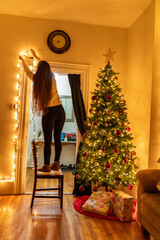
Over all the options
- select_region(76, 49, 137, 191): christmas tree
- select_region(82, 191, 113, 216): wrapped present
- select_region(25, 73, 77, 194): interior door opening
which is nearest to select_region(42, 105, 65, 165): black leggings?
select_region(76, 49, 137, 191): christmas tree

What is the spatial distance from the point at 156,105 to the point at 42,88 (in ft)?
A: 5.52

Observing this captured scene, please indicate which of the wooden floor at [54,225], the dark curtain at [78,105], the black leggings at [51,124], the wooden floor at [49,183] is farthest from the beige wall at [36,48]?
the black leggings at [51,124]

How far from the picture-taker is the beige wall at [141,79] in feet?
11.4

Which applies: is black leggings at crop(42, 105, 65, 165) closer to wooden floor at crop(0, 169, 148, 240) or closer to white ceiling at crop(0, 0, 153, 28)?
wooden floor at crop(0, 169, 148, 240)

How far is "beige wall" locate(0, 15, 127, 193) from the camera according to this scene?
13.1 feet

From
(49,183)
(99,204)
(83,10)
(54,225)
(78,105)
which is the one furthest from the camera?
(49,183)

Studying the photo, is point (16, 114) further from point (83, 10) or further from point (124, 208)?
point (124, 208)

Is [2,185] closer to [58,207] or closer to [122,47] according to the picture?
[58,207]

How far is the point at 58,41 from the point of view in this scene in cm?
414

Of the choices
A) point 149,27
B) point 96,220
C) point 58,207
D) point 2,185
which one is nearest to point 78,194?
point 58,207

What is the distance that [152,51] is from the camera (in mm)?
3406

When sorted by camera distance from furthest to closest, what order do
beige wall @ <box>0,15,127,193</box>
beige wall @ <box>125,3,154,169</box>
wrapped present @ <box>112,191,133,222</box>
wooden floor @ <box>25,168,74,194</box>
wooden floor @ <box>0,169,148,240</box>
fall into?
wooden floor @ <box>25,168,74,194</box> < beige wall @ <box>0,15,127,193</box> < beige wall @ <box>125,3,154,169</box> < wrapped present @ <box>112,191,133,222</box> < wooden floor @ <box>0,169,148,240</box>

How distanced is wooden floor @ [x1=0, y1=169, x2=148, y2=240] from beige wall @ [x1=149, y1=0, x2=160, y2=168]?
0.99 metres

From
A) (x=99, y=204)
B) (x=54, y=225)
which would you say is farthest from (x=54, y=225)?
(x=99, y=204)
